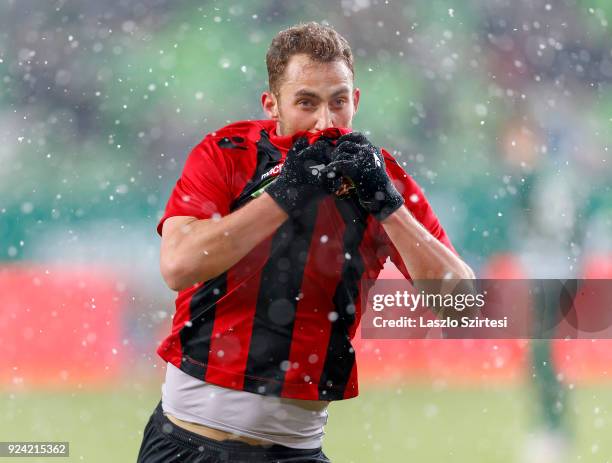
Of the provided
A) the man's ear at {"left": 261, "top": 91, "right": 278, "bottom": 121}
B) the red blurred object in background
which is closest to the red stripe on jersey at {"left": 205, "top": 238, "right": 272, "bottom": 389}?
the man's ear at {"left": 261, "top": 91, "right": 278, "bottom": 121}

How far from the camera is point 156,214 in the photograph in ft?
40.6

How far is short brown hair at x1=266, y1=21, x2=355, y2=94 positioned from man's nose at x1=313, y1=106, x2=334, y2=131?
0.16 metres

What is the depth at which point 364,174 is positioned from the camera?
6.63 ft

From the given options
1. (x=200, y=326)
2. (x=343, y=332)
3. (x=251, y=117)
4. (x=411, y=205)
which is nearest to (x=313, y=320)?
(x=343, y=332)

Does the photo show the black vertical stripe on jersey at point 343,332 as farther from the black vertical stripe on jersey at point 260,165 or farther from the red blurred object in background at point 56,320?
the red blurred object in background at point 56,320

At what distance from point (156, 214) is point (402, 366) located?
13.7 feet

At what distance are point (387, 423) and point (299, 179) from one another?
9.18m

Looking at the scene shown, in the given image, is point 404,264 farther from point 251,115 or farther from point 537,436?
point 251,115

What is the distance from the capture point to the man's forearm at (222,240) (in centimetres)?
204

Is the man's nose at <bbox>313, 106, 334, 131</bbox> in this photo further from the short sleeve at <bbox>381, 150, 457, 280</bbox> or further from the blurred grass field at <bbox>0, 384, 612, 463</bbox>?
the blurred grass field at <bbox>0, 384, 612, 463</bbox>

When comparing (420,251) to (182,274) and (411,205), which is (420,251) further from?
(182,274)

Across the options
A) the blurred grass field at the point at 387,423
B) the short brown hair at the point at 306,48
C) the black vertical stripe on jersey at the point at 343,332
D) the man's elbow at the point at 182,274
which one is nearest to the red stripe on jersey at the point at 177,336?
the man's elbow at the point at 182,274

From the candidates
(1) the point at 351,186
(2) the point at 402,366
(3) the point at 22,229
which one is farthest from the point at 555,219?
(1) the point at 351,186

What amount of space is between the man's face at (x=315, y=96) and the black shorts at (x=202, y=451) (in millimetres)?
839
